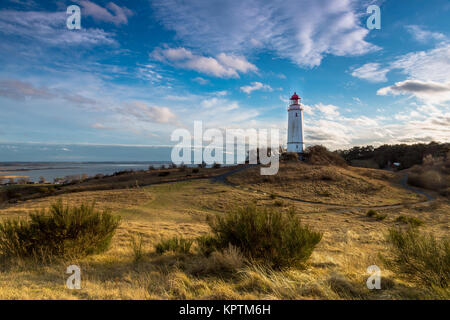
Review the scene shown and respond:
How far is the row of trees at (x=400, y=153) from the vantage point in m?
51.0

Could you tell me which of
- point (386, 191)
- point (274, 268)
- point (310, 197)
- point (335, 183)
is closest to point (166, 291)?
point (274, 268)

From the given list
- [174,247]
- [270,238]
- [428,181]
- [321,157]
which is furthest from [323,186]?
[270,238]

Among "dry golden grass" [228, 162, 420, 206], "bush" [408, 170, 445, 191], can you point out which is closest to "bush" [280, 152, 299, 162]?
"dry golden grass" [228, 162, 420, 206]

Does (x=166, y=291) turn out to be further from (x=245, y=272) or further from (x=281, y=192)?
(x=281, y=192)

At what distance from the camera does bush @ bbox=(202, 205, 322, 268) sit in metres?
4.92

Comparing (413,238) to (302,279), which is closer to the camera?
(302,279)

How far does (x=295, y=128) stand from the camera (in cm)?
3862

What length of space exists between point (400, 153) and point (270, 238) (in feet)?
236

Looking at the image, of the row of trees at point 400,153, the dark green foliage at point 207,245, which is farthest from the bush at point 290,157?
the dark green foliage at point 207,245

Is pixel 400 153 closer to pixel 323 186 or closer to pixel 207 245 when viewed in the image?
pixel 323 186

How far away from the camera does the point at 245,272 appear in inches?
174

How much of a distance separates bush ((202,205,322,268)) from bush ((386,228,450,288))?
160 cm
